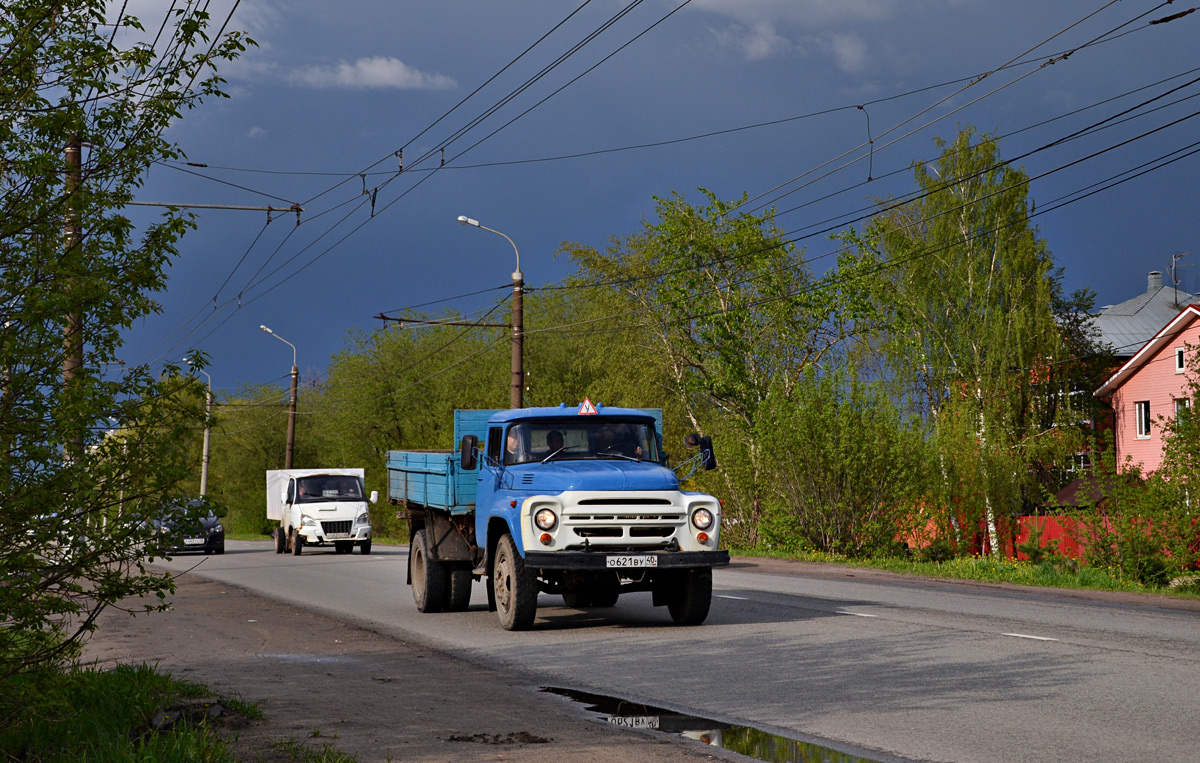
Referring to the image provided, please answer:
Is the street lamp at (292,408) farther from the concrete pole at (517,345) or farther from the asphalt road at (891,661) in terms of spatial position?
the asphalt road at (891,661)

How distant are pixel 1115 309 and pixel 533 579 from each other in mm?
68774

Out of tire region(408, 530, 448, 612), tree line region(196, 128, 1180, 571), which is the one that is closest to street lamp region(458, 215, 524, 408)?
tree line region(196, 128, 1180, 571)

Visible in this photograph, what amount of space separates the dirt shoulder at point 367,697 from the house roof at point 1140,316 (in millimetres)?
57848

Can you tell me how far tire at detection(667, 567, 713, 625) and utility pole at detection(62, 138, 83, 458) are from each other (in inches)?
316

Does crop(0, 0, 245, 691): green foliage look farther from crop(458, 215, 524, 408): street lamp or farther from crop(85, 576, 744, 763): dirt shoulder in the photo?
crop(458, 215, 524, 408): street lamp

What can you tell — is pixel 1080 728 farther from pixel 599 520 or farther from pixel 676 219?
pixel 676 219

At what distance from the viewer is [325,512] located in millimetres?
34219

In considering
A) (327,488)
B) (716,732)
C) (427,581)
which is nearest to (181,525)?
(716,732)

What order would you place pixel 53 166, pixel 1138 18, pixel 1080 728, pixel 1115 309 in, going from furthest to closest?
pixel 1115 309, pixel 1138 18, pixel 1080 728, pixel 53 166

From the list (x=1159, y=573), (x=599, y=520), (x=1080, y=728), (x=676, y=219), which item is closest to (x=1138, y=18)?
(x=1159, y=573)

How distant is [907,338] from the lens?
44.5 metres

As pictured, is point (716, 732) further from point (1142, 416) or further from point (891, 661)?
point (1142, 416)

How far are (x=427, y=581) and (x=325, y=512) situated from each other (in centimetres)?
1986

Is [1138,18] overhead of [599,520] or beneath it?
overhead
